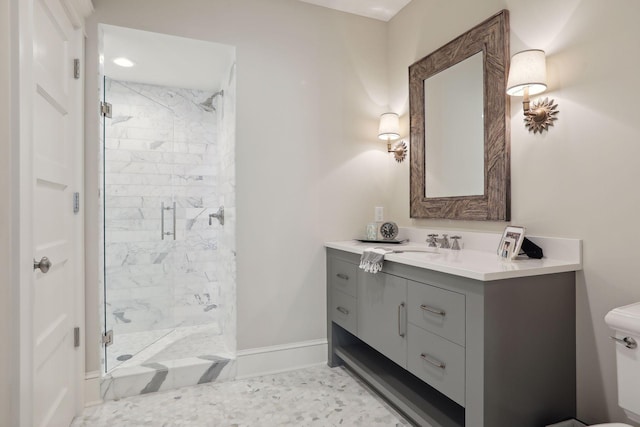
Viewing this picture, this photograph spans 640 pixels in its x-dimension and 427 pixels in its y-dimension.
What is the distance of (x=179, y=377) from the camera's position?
7.86ft

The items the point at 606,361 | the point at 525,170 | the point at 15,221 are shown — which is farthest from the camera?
the point at 525,170

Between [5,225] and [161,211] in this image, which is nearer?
[5,225]

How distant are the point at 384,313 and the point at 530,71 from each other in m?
1.38

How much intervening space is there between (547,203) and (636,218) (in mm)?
368

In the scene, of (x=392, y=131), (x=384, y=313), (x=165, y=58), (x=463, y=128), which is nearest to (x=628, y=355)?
(x=384, y=313)

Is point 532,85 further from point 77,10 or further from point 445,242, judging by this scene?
point 77,10

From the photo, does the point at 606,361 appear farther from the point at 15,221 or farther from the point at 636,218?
the point at 15,221

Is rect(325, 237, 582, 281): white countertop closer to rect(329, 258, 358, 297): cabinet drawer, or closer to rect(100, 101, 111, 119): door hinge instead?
rect(329, 258, 358, 297): cabinet drawer

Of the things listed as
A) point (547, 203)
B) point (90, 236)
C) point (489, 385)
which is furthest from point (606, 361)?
point (90, 236)

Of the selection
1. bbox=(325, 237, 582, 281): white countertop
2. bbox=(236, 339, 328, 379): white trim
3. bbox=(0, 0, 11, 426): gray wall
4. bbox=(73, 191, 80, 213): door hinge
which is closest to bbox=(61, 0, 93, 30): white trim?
bbox=(0, 0, 11, 426): gray wall

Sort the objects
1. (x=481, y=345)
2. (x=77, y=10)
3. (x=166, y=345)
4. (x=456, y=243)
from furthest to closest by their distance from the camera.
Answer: (x=166, y=345) < (x=456, y=243) < (x=77, y=10) < (x=481, y=345)

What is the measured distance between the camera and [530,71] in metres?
1.73

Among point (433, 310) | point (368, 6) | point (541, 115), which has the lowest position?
point (433, 310)

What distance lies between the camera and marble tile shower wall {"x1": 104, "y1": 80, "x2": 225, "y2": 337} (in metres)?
3.45
